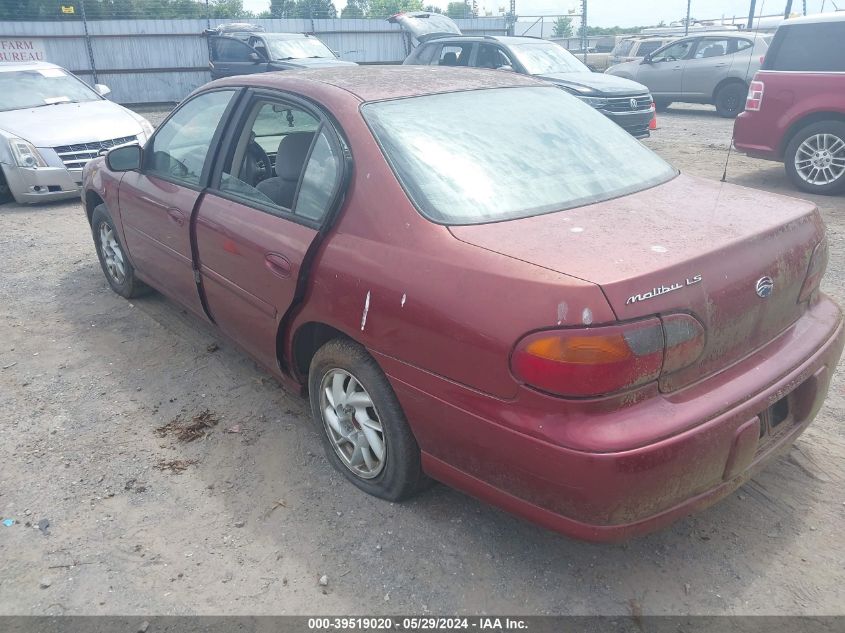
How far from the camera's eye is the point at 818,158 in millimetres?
7570

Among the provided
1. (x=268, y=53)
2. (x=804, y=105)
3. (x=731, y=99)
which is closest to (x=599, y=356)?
(x=804, y=105)

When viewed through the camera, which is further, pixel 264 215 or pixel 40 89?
pixel 40 89

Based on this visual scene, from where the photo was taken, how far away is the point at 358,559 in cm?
260

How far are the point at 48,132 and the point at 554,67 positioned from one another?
7.37 meters

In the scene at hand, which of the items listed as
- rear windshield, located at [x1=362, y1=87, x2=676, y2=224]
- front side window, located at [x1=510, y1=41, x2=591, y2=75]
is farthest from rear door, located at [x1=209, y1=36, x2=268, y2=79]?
rear windshield, located at [x1=362, y1=87, x2=676, y2=224]

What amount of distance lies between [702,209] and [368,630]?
75.2 inches

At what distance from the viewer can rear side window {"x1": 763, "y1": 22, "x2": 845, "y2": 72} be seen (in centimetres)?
717

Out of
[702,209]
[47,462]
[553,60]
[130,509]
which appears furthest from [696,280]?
[553,60]

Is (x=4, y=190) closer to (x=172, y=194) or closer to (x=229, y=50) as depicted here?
(x=172, y=194)

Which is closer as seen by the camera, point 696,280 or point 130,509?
point 696,280

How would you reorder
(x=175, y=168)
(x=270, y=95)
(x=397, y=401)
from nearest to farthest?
1. (x=397, y=401)
2. (x=270, y=95)
3. (x=175, y=168)

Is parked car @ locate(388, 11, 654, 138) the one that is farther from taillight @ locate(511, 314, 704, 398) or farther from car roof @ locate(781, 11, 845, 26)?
taillight @ locate(511, 314, 704, 398)

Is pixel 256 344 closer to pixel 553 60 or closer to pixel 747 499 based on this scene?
pixel 747 499

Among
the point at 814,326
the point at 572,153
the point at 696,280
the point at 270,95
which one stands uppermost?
the point at 270,95
